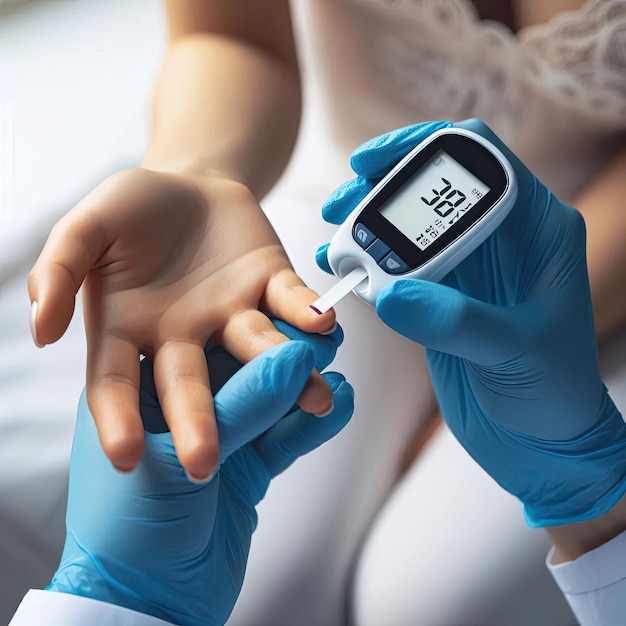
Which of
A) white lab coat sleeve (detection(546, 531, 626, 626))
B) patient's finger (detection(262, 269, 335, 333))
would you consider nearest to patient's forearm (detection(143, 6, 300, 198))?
patient's finger (detection(262, 269, 335, 333))

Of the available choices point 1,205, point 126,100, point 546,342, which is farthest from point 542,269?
point 126,100

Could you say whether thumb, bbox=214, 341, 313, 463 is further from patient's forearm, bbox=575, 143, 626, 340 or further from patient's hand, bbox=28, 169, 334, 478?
patient's forearm, bbox=575, 143, 626, 340

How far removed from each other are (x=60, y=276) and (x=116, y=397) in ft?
0.35

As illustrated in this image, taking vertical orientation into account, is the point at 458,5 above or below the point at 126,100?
above

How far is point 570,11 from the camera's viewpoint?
944 mm

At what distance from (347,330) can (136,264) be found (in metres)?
0.35

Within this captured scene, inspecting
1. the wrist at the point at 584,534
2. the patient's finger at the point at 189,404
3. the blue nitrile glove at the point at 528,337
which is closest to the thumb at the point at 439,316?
the blue nitrile glove at the point at 528,337

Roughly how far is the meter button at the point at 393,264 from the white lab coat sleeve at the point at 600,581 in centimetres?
39

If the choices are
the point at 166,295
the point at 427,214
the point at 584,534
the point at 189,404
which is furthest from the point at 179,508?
the point at 584,534

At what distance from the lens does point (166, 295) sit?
73cm

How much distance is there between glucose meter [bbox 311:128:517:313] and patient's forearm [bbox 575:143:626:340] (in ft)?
1.21

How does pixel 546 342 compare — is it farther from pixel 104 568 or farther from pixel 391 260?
pixel 104 568

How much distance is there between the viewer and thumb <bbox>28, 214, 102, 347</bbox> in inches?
23.8

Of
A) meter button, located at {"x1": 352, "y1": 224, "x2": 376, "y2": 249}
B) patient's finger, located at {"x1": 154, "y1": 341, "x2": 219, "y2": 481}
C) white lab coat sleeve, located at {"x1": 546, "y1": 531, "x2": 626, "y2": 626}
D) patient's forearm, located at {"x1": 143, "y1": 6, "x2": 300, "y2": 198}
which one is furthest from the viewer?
patient's forearm, located at {"x1": 143, "y1": 6, "x2": 300, "y2": 198}
